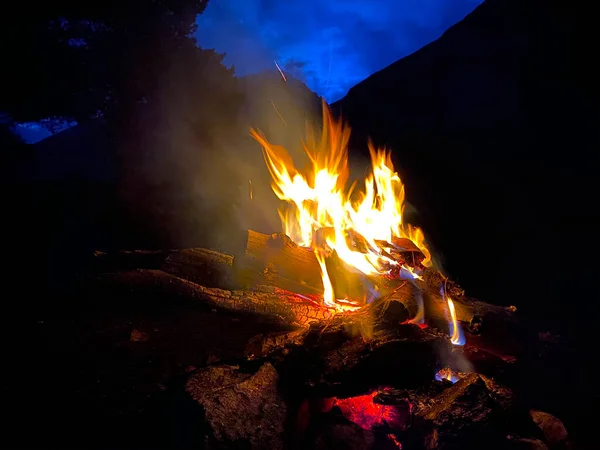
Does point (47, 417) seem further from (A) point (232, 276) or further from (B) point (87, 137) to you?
(B) point (87, 137)

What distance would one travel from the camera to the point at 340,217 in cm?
478

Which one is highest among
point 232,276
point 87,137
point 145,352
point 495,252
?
point 87,137

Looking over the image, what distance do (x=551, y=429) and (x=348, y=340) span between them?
5.45 ft

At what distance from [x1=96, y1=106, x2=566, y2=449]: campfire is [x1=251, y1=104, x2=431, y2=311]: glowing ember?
0.06ft

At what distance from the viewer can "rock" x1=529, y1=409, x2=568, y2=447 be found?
2.65 metres

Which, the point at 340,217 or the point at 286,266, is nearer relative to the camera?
the point at 286,266

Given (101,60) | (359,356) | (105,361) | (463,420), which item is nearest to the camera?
(463,420)

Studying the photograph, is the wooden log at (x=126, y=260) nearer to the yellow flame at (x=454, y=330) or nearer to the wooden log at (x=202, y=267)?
the wooden log at (x=202, y=267)

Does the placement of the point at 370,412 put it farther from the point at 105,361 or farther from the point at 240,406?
the point at 105,361

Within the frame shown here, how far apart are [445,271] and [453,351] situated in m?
4.19

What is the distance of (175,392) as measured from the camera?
227 cm

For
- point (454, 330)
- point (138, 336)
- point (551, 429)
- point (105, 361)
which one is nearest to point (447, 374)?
point (454, 330)

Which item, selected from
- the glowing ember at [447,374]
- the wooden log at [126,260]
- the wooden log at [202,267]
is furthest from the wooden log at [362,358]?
the wooden log at [126,260]

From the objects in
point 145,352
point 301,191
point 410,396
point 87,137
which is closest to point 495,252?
point 301,191
